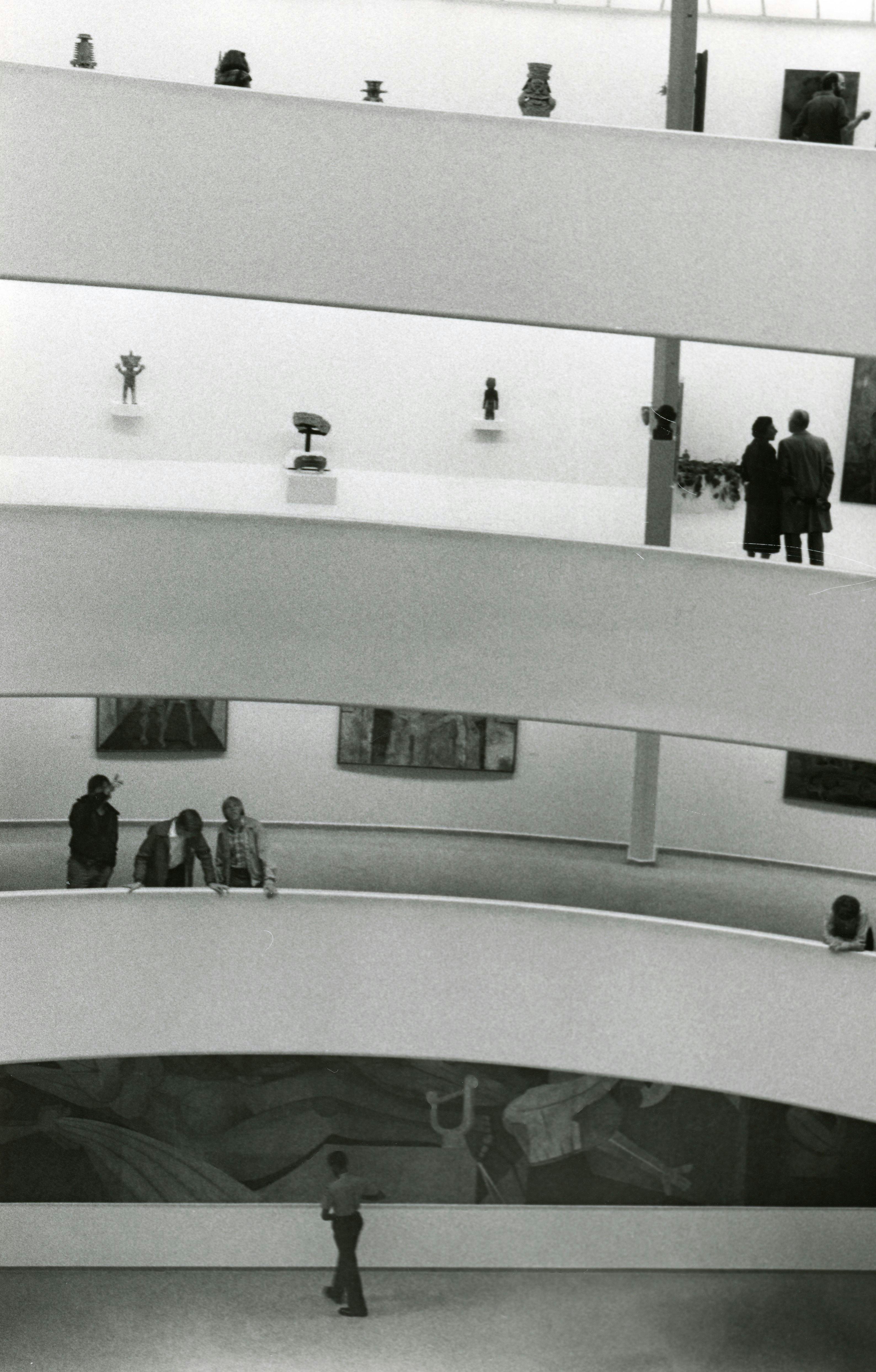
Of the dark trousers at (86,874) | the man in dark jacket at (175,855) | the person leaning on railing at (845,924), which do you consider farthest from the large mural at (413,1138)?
the person leaning on railing at (845,924)

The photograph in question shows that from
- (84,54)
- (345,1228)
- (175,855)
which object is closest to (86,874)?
(175,855)

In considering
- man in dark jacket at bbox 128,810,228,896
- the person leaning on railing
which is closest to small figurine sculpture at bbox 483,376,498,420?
man in dark jacket at bbox 128,810,228,896

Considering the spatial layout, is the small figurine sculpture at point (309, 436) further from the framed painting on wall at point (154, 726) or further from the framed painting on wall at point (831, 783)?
the framed painting on wall at point (831, 783)

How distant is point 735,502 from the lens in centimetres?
1888

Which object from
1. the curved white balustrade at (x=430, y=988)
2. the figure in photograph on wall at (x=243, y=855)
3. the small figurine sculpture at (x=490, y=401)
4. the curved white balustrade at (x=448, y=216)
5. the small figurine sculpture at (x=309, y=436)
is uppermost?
the curved white balustrade at (x=448, y=216)

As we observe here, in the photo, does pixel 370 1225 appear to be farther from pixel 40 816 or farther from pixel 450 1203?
pixel 40 816

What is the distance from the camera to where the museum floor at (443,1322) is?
19625 mm

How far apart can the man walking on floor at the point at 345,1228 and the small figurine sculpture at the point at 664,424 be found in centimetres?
941

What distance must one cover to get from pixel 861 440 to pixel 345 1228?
10.7 meters

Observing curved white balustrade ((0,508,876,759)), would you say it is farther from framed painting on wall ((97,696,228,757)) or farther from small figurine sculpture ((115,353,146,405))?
framed painting on wall ((97,696,228,757))

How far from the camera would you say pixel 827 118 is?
53.9 ft

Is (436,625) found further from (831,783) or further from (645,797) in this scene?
(831,783)

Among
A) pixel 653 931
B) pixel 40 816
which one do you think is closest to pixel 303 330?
pixel 40 816

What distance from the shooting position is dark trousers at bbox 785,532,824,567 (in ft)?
53.5
